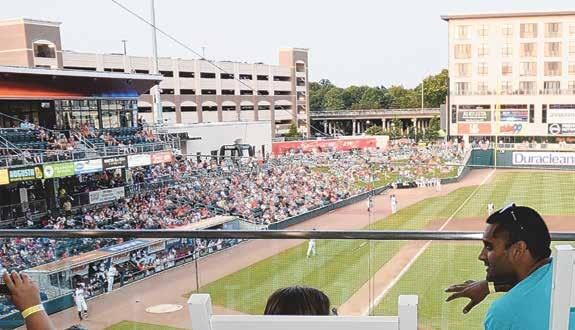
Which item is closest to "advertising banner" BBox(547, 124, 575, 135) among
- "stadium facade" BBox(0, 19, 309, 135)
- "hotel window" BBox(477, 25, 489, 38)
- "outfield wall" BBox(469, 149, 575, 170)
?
"hotel window" BBox(477, 25, 489, 38)

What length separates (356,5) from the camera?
485 inches

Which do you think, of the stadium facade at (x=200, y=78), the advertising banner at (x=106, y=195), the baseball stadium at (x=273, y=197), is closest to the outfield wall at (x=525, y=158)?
the baseball stadium at (x=273, y=197)

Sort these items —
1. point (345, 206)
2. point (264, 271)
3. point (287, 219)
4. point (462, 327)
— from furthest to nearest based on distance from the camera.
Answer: point (345, 206) → point (287, 219) → point (264, 271) → point (462, 327)

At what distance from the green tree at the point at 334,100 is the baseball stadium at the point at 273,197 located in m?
2.29

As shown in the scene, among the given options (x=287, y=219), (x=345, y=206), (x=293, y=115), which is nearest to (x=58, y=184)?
(x=287, y=219)

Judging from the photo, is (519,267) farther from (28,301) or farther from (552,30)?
(552,30)

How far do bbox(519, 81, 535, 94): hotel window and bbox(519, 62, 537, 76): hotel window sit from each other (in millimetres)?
575

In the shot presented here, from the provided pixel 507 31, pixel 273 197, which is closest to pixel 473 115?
pixel 507 31

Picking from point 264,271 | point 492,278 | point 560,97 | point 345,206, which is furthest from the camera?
point 560,97

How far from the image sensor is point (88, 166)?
13.7 metres

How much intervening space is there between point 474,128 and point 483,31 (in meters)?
6.39

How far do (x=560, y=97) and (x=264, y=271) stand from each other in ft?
122

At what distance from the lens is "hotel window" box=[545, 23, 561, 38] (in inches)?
1359

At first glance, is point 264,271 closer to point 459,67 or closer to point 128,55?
point 128,55
